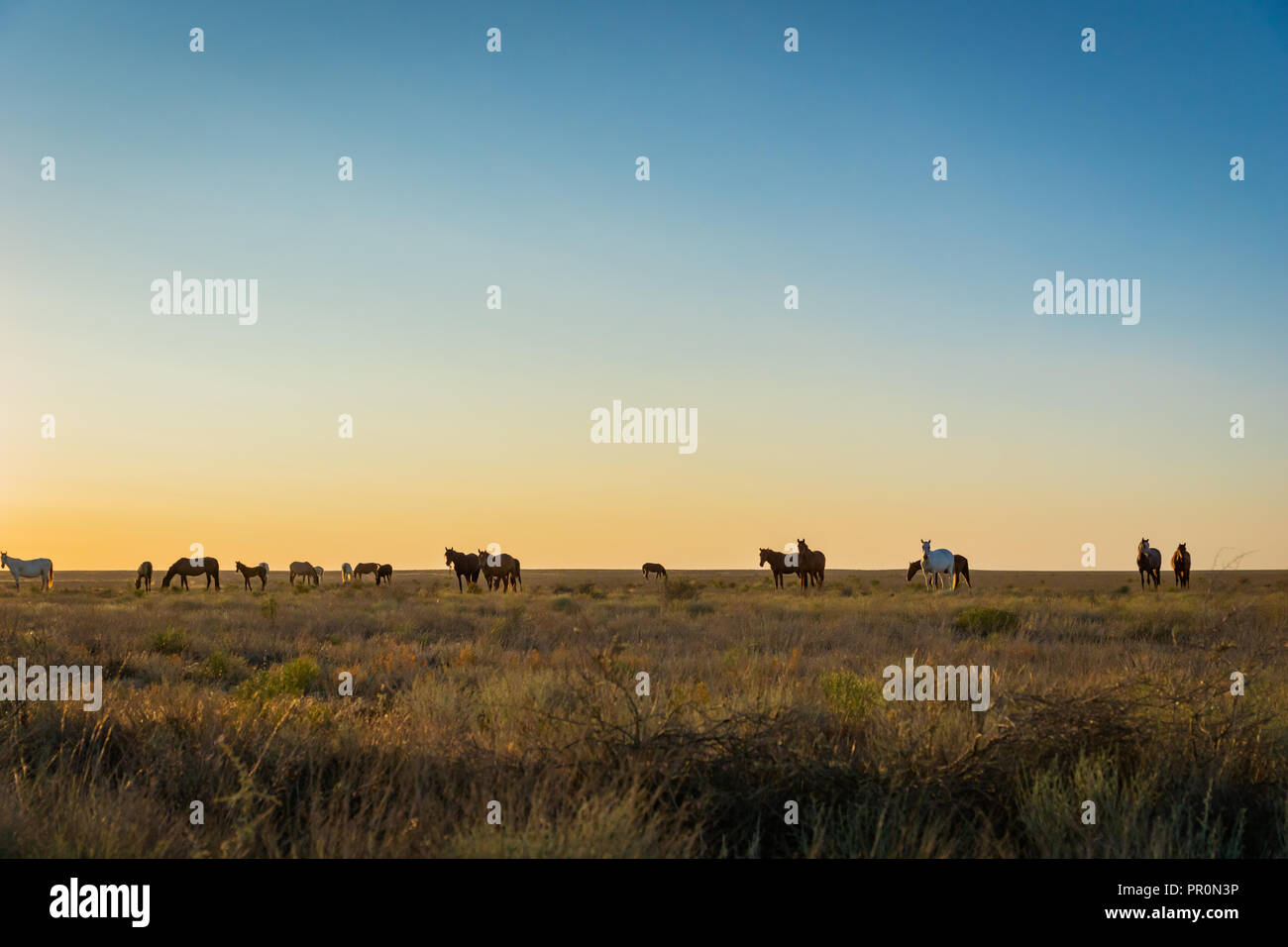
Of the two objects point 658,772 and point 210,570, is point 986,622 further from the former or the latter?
point 210,570

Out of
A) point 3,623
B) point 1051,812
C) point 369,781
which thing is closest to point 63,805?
point 369,781

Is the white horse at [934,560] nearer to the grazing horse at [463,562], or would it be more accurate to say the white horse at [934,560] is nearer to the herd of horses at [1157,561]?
the herd of horses at [1157,561]

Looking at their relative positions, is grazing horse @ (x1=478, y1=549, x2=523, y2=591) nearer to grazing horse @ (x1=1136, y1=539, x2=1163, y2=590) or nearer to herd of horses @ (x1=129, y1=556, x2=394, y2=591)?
herd of horses @ (x1=129, y1=556, x2=394, y2=591)

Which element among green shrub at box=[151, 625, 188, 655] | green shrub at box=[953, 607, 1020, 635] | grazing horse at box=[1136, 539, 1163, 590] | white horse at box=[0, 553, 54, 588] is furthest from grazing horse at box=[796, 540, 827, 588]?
white horse at box=[0, 553, 54, 588]

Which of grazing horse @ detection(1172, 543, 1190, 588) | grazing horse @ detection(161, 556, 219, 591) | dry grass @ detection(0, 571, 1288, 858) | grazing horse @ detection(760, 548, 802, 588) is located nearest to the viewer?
dry grass @ detection(0, 571, 1288, 858)

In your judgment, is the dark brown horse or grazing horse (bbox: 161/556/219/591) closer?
grazing horse (bbox: 161/556/219/591)

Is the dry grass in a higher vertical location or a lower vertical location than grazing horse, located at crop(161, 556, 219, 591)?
higher

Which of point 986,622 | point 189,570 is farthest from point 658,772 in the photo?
point 189,570

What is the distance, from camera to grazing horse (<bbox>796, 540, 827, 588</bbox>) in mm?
46656
